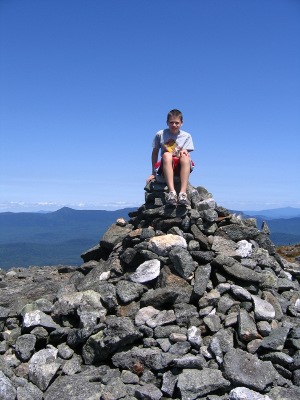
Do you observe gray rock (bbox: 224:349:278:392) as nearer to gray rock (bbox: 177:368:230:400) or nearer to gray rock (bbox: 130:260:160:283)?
gray rock (bbox: 177:368:230:400)

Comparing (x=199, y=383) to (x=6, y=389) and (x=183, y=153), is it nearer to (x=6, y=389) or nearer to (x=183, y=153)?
(x=6, y=389)

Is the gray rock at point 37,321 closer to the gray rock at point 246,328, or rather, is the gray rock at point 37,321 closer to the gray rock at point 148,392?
the gray rock at point 148,392

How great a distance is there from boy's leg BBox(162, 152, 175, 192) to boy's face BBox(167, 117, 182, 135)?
798mm

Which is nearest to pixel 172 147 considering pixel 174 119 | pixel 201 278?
pixel 174 119

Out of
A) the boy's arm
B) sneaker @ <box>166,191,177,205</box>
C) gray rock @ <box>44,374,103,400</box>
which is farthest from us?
the boy's arm

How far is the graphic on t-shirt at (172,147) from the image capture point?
34.3 feet

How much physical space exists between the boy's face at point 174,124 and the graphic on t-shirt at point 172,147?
0.30 m

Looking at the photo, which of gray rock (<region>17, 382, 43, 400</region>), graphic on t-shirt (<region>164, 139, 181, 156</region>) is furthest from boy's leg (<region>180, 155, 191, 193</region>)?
gray rock (<region>17, 382, 43, 400</region>)

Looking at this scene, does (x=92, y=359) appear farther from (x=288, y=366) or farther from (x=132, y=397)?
(x=288, y=366)

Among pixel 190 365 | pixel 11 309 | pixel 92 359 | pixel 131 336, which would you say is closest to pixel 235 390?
pixel 190 365

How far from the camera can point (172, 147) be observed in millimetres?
10523

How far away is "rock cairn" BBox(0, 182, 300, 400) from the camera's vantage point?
6656mm

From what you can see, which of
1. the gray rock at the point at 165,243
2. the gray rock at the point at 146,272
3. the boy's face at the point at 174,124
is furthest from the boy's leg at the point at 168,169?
the gray rock at the point at 146,272

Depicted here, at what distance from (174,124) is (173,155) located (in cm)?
82
